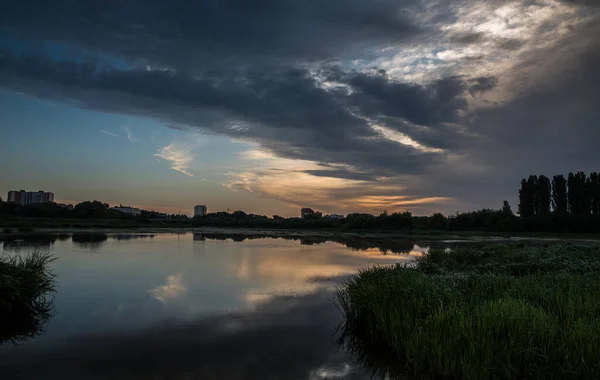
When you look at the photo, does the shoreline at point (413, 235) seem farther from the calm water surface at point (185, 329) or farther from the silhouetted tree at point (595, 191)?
the calm water surface at point (185, 329)

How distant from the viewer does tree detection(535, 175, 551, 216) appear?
8338cm

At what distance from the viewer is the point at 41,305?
47.3 ft

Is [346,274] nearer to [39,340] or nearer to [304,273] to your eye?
[304,273]

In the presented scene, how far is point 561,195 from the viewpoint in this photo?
81375 mm

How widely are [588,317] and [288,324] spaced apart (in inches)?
326

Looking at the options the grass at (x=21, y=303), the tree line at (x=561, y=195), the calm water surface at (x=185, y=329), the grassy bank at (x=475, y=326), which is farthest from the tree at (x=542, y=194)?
the grass at (x=21, y=303)

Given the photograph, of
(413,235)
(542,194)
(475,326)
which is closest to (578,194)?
(542,194)

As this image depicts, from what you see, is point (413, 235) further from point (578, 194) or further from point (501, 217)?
point (578, 194)

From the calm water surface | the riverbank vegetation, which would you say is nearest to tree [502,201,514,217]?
the riverbank vegetation

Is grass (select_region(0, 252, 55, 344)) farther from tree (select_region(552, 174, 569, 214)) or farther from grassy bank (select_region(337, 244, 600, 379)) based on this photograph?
tree (select_region(552, 174, 569, 214))

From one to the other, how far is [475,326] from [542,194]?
88.6 metres

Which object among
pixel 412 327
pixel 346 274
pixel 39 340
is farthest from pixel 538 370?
pixel 346 274

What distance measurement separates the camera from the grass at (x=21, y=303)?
1189 centimetres

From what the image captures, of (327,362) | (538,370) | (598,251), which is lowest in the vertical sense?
(327,362)
